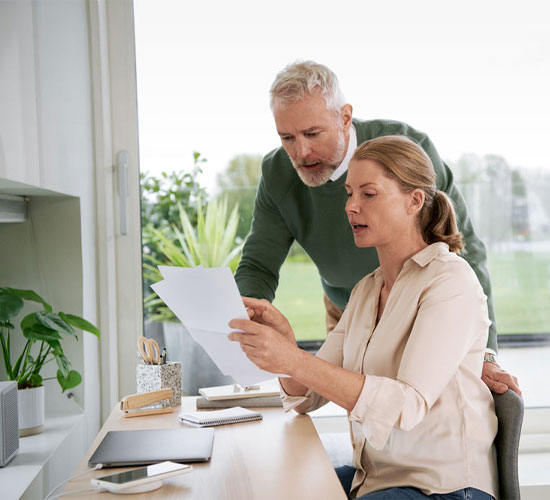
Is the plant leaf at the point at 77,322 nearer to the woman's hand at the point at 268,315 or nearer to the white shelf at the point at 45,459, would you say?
the white shelf at the point at 45,459

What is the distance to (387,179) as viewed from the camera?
160 centimetres

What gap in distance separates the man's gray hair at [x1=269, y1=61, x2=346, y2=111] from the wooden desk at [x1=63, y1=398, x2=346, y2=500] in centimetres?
90

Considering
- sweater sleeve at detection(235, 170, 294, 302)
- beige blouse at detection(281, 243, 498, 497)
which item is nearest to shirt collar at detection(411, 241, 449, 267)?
beige blouse at detection(281, 243, 498, 497)

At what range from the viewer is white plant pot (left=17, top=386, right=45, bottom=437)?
6.31 feet

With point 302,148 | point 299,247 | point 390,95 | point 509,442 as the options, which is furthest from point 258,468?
point 390,95

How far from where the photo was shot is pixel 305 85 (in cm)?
193

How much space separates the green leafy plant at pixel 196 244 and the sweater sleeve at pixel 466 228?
86cm

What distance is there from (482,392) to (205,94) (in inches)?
68.0

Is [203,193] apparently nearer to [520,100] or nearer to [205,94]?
[205,94]

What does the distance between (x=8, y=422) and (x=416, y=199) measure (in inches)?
43.8

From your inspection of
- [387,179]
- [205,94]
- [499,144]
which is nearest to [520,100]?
[499,144]

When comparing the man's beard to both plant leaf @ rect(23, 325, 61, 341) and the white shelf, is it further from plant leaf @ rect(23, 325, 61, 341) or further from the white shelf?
the white shelf

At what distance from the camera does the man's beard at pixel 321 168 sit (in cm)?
204

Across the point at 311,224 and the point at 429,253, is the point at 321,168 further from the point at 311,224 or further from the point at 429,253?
the point at 429,253
